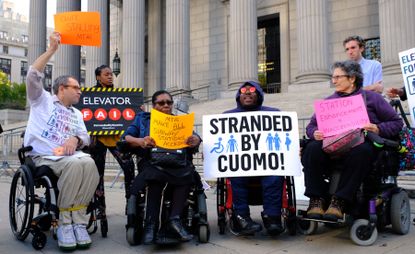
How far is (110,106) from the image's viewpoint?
5.70m

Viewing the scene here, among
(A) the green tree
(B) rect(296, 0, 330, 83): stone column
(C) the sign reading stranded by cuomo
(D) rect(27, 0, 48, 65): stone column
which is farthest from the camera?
(A) the green tree

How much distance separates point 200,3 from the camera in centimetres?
2472

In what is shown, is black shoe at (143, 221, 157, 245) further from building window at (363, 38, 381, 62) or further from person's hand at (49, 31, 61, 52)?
building window at (363, 38, 381, 62)

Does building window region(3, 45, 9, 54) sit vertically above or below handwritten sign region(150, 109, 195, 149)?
above

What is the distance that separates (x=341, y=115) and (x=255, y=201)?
121 centimetres

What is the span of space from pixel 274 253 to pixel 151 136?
5.09ft

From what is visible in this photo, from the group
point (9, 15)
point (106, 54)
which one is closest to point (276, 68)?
point (106, 54)

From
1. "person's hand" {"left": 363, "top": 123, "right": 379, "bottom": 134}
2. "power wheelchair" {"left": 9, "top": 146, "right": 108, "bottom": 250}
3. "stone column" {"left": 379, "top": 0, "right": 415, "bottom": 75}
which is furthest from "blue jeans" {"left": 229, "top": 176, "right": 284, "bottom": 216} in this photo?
"stone column" {"left": 379, "top": 0, "right": 415, "bottom": 75}

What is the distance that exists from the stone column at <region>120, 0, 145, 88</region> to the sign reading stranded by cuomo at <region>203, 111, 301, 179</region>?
15795mm

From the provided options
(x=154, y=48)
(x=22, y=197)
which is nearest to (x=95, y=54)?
(x=154, y=48)

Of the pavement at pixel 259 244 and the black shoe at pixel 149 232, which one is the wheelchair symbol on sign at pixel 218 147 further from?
the black shoe at pixel 149 232

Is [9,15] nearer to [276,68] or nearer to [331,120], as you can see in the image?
[276,68]

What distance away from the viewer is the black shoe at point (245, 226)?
156 inches

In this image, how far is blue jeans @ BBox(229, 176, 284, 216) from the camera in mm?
4012
